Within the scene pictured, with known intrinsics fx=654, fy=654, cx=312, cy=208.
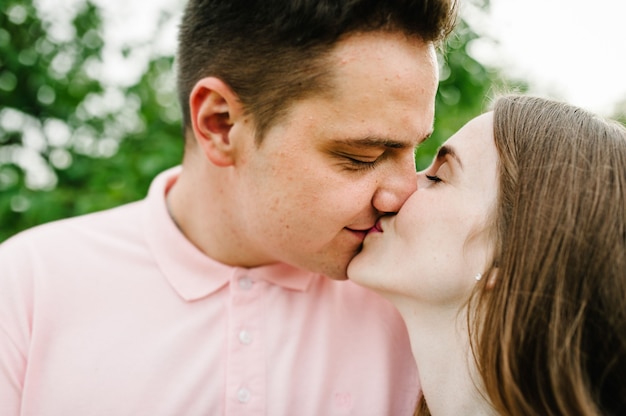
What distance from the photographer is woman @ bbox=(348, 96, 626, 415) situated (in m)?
1.75

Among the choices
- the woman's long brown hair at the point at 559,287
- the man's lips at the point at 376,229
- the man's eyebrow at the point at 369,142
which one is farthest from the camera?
the man's lips at the point at 376,229

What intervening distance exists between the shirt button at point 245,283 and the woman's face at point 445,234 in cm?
39

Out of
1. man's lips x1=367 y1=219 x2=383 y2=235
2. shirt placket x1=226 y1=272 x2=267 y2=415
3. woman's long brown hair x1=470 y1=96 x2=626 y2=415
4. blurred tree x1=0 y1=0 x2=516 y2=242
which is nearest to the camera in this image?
woman's long brown hair x1=470 y1=96 x2=626 y2=415

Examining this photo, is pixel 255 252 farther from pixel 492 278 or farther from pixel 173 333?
pixel 492 278

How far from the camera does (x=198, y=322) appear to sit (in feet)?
7.32

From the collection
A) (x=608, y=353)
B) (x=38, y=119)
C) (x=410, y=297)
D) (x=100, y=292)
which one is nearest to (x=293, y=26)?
(x=410, y=297)

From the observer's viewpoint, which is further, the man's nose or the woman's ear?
the man's nose

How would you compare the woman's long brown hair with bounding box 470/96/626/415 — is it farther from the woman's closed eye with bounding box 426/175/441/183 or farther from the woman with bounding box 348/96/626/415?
the woman's closed eye with bounding box 426/175/441/183

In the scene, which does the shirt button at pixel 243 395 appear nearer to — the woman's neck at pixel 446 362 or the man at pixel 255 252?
the man at pixel 255 252

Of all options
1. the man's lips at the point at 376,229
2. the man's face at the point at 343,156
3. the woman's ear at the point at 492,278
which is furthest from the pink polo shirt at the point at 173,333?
the woman's ear at the point at 492,278

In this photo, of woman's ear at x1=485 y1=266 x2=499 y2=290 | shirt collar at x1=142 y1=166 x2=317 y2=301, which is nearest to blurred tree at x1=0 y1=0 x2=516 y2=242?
shirt collar at x1=142 y1=166 x2=317 y2=301

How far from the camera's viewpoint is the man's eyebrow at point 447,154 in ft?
6.91

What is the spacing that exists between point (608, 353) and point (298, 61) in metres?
1.25

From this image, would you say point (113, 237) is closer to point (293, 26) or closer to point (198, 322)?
point (198, 322)
